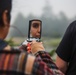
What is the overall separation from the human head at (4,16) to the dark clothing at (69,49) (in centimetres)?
75

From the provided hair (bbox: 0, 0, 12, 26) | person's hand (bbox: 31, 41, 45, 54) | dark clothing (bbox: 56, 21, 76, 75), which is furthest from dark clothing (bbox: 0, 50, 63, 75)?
dark clothing (bbox: 56, 21, 76, 75)

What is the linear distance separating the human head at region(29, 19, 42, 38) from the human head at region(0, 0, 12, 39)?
28cm

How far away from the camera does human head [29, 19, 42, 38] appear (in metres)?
1.27

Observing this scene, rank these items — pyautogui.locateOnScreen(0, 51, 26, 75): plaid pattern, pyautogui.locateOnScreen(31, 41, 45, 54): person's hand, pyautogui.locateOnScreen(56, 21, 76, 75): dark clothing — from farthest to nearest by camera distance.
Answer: pyautogui.locateOnScreen(56, 21, 76, 75): dark clothing < pyautogui.locateOnScreen(31, 41, 45, 54): person's hand < pyautogui.locateOnScreen(0, 51, 26, 75): plaid pattern

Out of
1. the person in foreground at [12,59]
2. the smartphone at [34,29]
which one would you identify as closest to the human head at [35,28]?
the smartphone at [34,29]

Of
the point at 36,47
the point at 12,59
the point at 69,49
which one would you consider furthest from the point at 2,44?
the point at 69,49

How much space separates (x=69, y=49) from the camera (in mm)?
1722

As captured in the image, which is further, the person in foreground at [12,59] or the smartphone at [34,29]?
the smartphone at [34,29]

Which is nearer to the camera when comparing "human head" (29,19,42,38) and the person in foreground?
the person in foreground

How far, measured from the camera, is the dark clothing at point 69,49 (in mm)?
1685

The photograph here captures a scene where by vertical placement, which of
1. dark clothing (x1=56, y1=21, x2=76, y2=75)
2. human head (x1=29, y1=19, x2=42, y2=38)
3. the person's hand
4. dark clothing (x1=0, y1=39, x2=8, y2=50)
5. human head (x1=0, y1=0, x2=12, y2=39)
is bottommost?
dark clothing (x1=56, y1=21, x2=76, y2=75)

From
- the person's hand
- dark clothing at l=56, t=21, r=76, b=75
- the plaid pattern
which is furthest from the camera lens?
dark clothing at l=56, t=21, r=76, b=75

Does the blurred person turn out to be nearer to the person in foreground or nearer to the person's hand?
the person's hand

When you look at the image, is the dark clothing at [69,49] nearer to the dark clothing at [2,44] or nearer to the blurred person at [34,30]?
the blurred person at [34,30]
